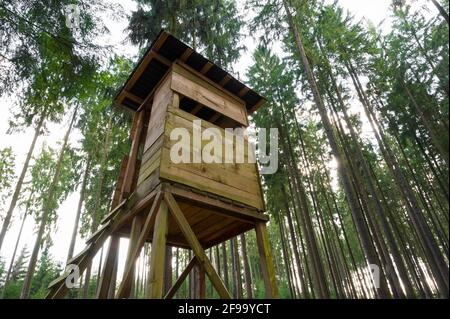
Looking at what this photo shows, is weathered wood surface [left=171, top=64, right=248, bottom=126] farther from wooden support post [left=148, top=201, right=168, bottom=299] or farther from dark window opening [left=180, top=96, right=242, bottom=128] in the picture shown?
wooden support post [left=148, top=201, right=168, bottom=299]

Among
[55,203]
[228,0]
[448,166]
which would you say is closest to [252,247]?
[55,203]

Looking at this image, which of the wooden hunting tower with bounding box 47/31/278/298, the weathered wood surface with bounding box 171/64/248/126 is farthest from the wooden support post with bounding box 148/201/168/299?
the weathered wood surface with bounding box 171/64/248/126

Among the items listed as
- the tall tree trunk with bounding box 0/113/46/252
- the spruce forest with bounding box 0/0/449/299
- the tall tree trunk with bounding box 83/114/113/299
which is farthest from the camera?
the tall tree trunk with bounding box 83/114/113/299

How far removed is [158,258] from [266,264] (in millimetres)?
Answer: 2333

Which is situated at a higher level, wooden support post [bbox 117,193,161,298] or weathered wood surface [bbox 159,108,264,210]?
weathered wood surface [bbox 159,108,264,210]

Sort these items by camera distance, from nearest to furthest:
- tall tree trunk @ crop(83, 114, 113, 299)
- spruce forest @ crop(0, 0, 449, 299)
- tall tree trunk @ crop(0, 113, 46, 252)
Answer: spruce forest @ crop(0, 0, 449, 299), tall tree trunk @ crop(0, 113, 46, 252), tall tree trunk @ crop(83, 114, 113, 299)

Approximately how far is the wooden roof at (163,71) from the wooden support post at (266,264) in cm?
381

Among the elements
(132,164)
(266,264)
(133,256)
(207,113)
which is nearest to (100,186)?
(207,113)

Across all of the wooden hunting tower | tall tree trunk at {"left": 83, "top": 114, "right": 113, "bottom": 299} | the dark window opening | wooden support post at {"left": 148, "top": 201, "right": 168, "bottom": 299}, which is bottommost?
wooden support post at {"left": 148, "top": 201, "right": 168, "bottom": 299}

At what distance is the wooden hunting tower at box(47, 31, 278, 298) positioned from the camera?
425 centimetres

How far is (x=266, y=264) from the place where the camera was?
511cm

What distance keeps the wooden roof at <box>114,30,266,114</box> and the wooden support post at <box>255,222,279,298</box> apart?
12.5 ft
